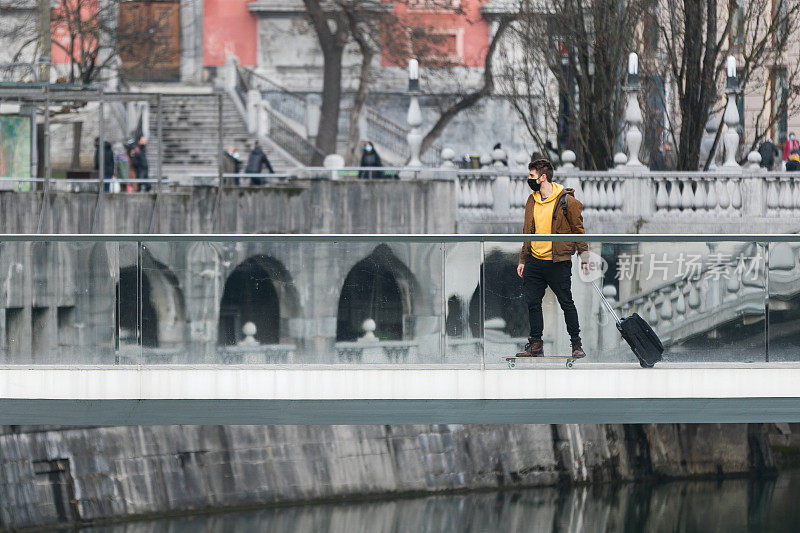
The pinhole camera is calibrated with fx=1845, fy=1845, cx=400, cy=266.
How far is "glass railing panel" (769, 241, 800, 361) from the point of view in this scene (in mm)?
14188

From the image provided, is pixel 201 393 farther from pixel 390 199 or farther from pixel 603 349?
pixel 390 199

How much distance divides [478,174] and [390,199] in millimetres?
1701

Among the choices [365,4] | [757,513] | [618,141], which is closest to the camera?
[757,513]

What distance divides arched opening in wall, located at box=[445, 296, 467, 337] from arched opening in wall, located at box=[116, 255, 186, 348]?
2.04 metres

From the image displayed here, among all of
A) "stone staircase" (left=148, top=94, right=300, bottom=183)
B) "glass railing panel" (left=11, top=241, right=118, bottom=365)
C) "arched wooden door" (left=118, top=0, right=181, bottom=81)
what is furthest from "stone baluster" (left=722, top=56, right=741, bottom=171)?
"arched wooden door" (left=118, top=0, right=181, bottom=81)

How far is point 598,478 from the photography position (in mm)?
29266

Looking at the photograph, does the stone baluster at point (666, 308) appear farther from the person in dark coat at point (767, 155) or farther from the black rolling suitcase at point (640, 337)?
the person in dark coat at point (767, 155)

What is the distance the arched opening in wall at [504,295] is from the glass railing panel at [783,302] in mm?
1909

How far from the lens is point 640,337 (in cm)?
1414

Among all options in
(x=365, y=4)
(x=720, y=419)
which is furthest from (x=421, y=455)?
(x=365, y=4)

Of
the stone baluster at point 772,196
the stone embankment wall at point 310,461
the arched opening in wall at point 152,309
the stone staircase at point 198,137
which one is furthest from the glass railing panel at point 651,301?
the stone staircase at point 198,137

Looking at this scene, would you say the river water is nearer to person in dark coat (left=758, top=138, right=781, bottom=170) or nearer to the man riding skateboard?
person in dark coat (left=758, top=138, right=781, bottom=170)

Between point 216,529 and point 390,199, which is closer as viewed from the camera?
point 216,529

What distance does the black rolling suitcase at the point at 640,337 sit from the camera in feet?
46.2
